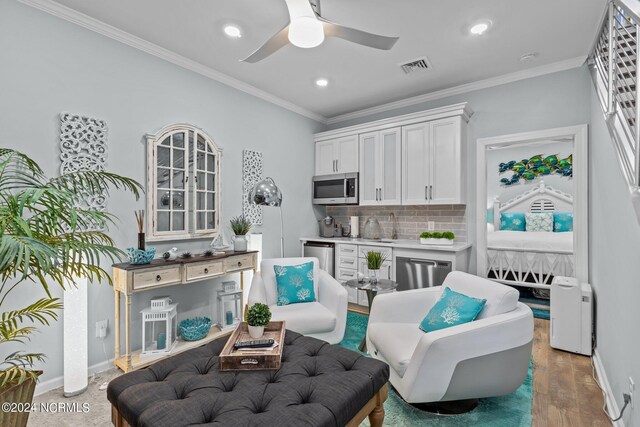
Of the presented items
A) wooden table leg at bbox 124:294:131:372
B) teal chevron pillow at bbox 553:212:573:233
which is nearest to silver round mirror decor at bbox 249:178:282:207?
wooden table leg at bbox 124:294:131:372

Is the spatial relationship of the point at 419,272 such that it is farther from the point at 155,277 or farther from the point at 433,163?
the point at 155,277

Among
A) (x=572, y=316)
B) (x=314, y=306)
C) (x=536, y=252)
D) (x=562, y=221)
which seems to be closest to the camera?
(x=572, y=316)

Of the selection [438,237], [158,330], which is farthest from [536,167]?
[158,330]

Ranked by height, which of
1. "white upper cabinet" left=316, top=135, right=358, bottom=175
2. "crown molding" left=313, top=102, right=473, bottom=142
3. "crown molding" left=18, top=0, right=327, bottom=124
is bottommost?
"white upper cabinet" left=316, top=135, right=358, bottom=175

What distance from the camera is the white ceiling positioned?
2377 millimetres

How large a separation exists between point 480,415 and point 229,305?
8.11 feet

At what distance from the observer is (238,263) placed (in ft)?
11.0

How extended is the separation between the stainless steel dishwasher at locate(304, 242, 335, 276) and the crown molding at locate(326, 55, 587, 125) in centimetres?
203

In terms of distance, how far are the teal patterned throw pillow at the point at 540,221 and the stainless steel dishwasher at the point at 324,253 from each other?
3.98 metres

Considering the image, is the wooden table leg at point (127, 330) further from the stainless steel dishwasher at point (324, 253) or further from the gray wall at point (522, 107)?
the gray wall at point (522, 107)

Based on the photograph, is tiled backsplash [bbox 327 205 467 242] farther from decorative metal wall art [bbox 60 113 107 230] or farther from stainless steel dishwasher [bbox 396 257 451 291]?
decorative metal wall art [bbox 60 113 107 230]

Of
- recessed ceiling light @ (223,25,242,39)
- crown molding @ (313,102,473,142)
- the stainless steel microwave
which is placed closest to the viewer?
recessed ceiling light @ (223,25,242,39)

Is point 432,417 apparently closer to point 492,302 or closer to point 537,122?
point 492,302

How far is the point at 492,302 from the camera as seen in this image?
2062 mm
